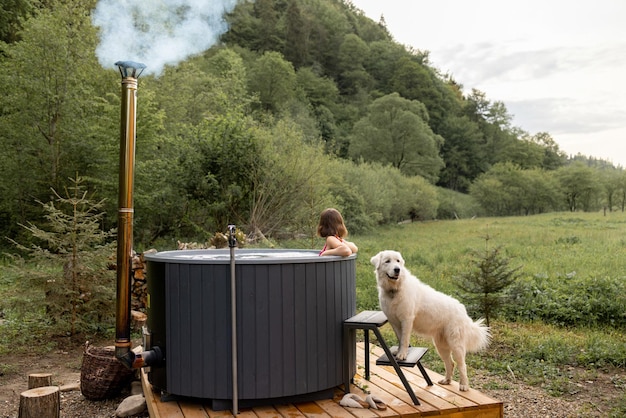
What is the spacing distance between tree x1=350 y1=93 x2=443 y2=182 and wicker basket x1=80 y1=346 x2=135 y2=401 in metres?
40.9

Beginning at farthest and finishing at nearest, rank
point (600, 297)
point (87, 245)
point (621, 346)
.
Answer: point (600, 297) < point (87, 245) < point (621, 346)

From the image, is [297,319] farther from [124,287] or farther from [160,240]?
[160,240]

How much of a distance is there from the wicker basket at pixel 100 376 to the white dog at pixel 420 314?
8.88 ft

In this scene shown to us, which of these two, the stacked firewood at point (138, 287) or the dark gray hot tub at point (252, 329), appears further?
the stacked firewood at point (138, 287)

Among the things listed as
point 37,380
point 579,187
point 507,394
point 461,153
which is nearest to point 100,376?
point 37,380

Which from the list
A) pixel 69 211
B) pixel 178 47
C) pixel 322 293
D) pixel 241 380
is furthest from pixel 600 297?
pixel 69 211

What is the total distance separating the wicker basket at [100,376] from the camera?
487cm

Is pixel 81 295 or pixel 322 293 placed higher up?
pixel 322 293

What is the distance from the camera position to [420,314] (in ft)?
12.8

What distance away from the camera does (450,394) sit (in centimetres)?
395

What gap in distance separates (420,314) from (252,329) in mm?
1279

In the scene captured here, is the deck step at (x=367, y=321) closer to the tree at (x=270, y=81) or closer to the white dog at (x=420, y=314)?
the white dog at (x=420, y=314)

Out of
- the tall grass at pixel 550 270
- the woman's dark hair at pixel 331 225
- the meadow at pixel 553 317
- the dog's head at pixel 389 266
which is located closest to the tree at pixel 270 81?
the tall grass at pixel 550 270

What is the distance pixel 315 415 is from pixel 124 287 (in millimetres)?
1732
